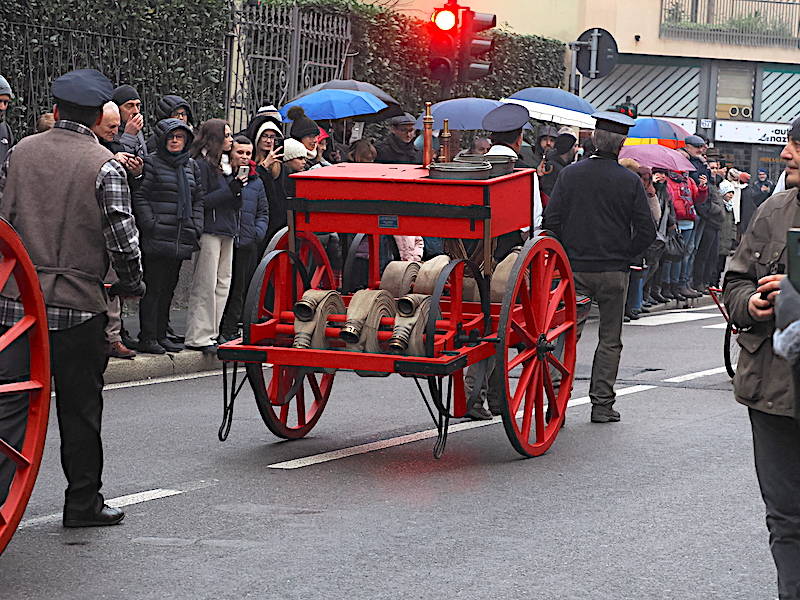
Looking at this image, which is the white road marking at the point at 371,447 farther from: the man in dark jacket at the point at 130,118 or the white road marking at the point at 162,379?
the man in dark jacket at the point at 130,118

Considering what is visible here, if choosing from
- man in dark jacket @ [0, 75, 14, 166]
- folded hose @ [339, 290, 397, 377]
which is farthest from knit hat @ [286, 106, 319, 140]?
folded hose @ [339, 290, 397, 377]

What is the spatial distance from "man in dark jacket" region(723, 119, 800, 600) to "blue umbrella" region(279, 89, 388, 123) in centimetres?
1116

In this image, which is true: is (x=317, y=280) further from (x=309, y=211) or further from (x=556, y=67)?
(x=556, y=67)

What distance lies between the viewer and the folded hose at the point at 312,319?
833cm

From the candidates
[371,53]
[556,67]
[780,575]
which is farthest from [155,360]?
[556,67]

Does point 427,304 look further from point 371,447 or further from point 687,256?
point 687,256

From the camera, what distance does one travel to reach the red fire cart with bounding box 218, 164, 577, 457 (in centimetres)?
816

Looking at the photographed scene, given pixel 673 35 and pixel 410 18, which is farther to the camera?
pixel 673 35

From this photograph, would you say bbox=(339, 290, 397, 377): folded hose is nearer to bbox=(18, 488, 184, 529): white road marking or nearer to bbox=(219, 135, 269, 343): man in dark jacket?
bbox=(18, 488, 184, 529): white road marking

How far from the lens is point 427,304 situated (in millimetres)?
8320

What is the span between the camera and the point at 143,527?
680cm

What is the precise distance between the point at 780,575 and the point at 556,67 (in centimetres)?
2246

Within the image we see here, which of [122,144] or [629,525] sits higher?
[122,144]

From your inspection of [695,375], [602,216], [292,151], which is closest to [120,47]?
[292,151]
